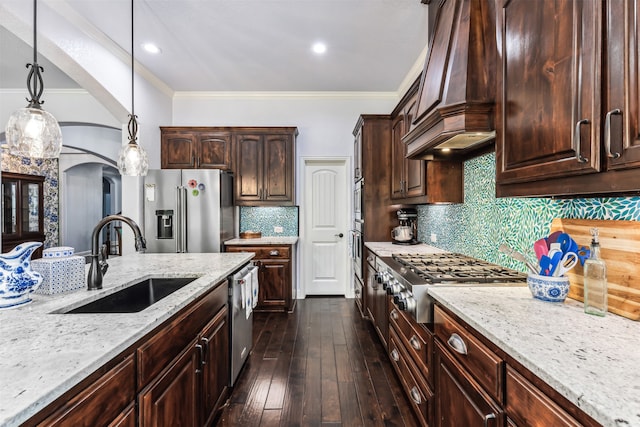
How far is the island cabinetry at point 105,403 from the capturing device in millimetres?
770

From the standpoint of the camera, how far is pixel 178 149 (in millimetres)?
4297

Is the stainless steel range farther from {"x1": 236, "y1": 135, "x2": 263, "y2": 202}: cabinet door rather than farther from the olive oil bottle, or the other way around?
{"x1": 236, "y1": 135, "x2": 263, "y2": 202}: cabinet door

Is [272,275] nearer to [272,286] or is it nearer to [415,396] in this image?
[272,286]

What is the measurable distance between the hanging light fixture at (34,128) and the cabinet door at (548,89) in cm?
201

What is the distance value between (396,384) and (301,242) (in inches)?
106

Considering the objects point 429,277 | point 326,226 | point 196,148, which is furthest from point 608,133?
point 196,148

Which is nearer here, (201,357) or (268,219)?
(201,357)

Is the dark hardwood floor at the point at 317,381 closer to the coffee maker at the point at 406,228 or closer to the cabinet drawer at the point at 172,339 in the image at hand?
the cabinet drawer at the point at 172,339

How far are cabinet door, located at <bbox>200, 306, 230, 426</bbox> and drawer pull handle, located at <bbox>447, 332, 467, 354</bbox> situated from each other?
1248mm

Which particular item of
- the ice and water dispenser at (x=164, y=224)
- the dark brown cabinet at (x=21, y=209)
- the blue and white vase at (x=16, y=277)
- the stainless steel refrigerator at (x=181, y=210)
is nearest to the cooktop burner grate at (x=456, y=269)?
the blue and white vase at (x=16, y=277)

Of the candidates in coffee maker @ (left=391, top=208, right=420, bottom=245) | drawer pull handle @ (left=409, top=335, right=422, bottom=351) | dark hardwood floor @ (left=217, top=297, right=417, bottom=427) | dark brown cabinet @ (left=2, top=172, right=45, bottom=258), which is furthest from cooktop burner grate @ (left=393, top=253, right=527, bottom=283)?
dark brown cabinet @ (left=2, top=172, right=45, bottom=258)

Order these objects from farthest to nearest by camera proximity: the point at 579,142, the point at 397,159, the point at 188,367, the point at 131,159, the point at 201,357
→ the point at 397,159, the point at 131,159, the point at 201,357, the point at 188,367, the point at 579,142

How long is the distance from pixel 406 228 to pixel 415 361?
1.72 m

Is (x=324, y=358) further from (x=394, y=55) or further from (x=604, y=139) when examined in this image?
(x=394, y=55)
